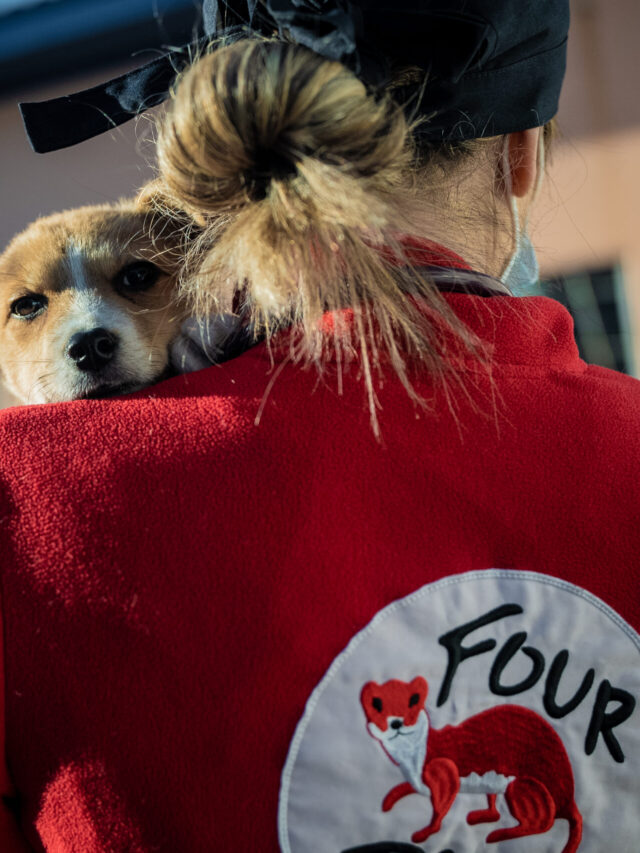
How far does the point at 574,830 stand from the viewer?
0.69 m

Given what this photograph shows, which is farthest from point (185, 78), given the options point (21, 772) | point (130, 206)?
point (130, 206)

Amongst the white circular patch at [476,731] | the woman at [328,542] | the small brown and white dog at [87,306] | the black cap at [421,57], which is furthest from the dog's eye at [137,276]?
the white circular patch at [476,731]

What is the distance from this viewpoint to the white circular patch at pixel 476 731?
0.62 meters

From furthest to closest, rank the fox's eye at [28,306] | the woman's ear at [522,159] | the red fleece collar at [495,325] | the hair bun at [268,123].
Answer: the fox's eye at [28,306]
the woman's ear at [522,159]
the red fleece collar at [495,325]
the hair bun at [268,123]

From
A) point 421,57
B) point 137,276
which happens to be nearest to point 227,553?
point 421,57

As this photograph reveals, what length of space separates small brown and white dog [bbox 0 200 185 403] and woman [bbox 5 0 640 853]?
33 cm

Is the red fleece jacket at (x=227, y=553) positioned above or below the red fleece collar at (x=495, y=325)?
below

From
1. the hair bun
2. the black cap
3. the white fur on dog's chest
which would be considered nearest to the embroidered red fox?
the white fur on dog's chest

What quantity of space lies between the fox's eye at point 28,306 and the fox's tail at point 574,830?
3.03 feet

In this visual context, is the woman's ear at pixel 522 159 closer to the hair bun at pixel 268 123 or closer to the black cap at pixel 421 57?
the black cap at pixel 421 57

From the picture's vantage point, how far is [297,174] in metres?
0.63

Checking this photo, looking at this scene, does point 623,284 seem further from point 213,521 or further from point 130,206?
point 213,521

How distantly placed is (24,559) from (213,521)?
15 cm

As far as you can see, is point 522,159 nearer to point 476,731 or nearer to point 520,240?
point 520,240
